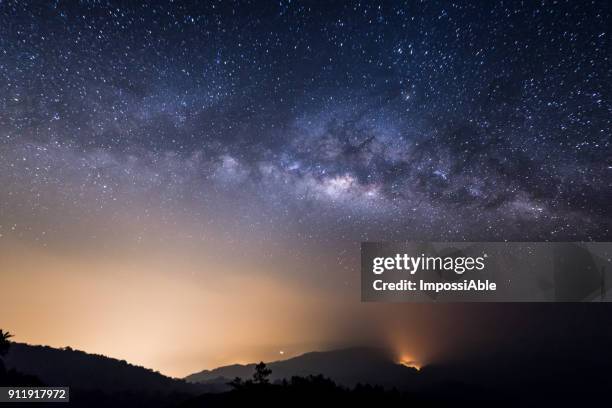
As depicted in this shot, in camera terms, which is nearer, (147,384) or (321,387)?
(321,387)

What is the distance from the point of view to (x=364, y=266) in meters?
25.1

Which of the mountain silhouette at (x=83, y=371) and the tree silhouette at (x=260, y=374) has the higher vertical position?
the tree silhouette at (x=260, y=374)

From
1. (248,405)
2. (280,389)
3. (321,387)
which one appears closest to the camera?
(248,405)

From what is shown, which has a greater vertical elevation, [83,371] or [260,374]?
[260,374]

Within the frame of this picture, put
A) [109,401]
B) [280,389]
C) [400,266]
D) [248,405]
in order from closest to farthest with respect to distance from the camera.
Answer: [400,266] → [248,405] → [280,389] → [109,401]

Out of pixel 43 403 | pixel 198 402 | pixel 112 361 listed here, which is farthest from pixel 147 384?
pixel 198 402

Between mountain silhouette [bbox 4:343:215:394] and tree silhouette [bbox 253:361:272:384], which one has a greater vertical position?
tree silhouette [bbox 253:361:272:384]

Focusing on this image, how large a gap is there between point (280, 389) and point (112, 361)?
84.9 metres

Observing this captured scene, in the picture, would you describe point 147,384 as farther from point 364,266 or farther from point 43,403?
point 364,266

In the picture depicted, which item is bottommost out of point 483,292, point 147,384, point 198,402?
point 147,384

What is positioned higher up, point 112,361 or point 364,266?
point 364,266

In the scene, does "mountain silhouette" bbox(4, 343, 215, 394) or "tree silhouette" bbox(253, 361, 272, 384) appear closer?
"tree silhouette" bbox(253, 361, 272, 384)

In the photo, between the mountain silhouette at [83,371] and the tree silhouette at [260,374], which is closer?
the tree silhouette at [260,374]

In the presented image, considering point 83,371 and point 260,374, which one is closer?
point 260,374
